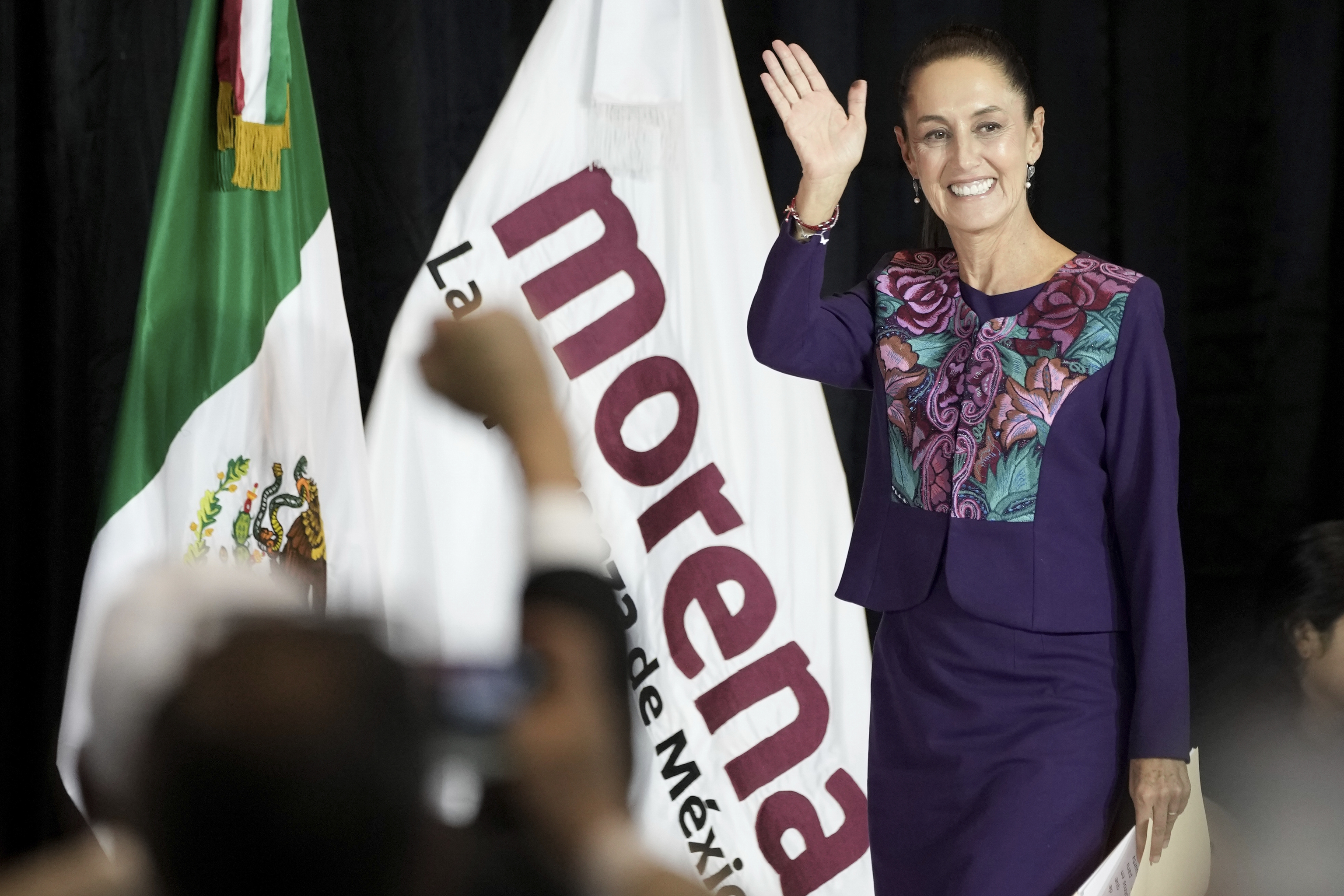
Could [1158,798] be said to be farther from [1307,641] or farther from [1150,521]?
[1307,641]

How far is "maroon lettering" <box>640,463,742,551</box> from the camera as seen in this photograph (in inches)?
101

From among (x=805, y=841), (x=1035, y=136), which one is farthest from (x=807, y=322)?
(x=805, y=841)

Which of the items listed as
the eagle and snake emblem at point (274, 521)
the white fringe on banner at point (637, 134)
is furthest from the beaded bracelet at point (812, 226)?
the eagle and snake emblem at point (274, 521)

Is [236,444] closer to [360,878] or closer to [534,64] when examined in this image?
[534,64]

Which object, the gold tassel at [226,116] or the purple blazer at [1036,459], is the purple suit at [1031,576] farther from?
the gold tassel at [226,116]

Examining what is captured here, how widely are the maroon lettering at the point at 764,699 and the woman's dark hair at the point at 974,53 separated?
1182 millimetres

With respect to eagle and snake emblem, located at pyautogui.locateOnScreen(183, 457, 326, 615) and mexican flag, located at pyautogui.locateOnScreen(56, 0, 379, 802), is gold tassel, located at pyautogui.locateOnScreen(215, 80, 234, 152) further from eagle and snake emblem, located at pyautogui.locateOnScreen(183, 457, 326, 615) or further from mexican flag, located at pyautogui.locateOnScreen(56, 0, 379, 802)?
eagle and snake emblem, located at pyautogui.locateOnScreen(183, 457, 326, 615)

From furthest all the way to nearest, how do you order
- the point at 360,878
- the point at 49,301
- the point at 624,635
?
the point at 49,301, the point at 624,635, the point at 360,878

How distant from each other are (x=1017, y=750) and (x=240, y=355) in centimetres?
142

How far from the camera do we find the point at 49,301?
2.54 metres

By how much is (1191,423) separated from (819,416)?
2.36 feet

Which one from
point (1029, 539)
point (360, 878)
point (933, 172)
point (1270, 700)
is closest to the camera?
point (360, 878)

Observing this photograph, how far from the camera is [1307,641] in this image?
215 cm

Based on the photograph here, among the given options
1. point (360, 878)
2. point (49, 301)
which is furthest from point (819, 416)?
point (360, 878)
